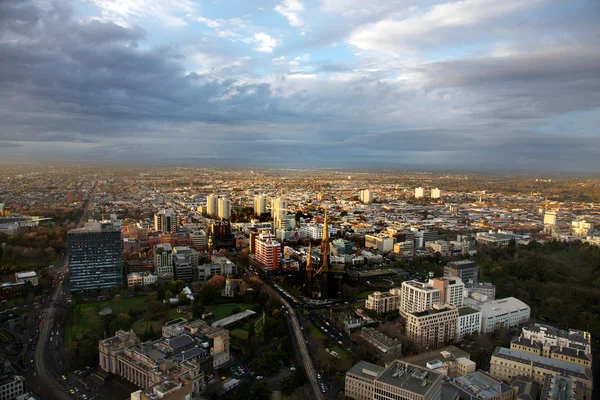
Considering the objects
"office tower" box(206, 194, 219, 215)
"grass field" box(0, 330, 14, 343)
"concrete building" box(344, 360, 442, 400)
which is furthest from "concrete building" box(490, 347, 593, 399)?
"office tower" box(206, 194, 219, 215)

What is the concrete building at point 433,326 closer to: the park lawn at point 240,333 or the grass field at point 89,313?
the park lawn at point 240,333

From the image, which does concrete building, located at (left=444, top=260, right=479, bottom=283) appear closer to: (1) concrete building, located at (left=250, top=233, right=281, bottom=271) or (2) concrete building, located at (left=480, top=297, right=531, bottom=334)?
(2) concrete building, located at (left=480, top=297, right=531, bottom=334)

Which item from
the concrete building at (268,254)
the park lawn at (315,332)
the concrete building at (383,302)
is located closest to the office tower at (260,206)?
the concrete building at (268,254)

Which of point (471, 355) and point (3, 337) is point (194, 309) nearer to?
point (3, 337)

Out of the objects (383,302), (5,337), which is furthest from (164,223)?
(383,302)

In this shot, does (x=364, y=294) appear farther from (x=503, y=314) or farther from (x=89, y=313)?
(x=89, y=313)

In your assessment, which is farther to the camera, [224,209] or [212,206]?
[212,206]
